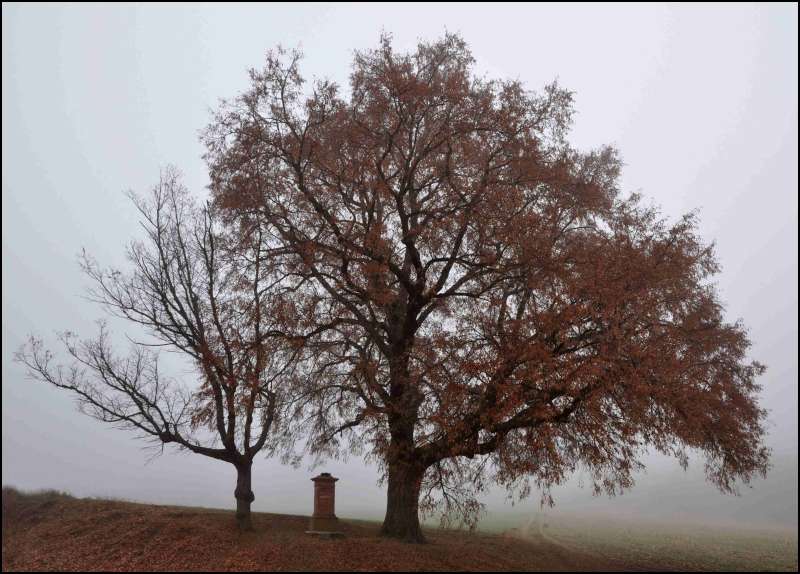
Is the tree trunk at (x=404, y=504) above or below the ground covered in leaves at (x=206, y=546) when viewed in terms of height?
above

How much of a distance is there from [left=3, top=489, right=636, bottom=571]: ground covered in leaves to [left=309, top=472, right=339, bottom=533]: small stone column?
2.27 ft

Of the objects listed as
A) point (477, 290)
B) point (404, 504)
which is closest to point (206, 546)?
point (404, 504)

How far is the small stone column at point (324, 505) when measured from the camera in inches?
661

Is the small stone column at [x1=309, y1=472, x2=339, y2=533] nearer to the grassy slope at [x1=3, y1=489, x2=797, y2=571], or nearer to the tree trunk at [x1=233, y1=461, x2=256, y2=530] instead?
the grassy slope at [x1=3, y1=489, x2=797, y2=571]

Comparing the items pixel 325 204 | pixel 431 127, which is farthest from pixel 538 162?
pixel 325 204

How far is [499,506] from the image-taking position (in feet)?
228

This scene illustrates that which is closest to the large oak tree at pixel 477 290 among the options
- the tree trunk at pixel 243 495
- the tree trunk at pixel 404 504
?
the tree trunk at pixel 404 504

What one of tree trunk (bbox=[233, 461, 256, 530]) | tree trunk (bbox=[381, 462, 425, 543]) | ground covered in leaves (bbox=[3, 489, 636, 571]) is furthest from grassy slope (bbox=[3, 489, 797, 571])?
tree trunk (bbox=[381, 462, 425, 543])

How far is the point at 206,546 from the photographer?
573 inches

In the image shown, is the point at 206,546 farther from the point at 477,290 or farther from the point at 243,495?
the point at 477,290

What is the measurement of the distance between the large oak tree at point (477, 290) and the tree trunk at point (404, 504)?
64 mm

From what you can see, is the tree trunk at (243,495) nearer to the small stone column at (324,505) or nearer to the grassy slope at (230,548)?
the grassy slope at (230,548)

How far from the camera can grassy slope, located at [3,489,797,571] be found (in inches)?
533

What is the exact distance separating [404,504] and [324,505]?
2.54 m
